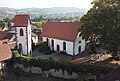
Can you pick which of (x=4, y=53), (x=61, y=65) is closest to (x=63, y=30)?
(x=61, y=65)

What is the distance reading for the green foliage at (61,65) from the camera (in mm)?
36275

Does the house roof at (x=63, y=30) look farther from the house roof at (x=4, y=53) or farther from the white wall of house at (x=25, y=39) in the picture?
the house roof at (x=4, y=53)

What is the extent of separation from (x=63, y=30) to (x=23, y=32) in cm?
977

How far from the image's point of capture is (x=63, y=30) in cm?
5341

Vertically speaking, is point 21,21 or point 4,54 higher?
point 21,21

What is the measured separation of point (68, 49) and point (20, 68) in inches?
520

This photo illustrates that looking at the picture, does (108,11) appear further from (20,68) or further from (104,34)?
A: (20,68)

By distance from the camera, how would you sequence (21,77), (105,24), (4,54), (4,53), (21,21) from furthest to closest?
1. (21,21)
2. (4,53)
3. (4,54)
4. (21,77)
5. (105,24)

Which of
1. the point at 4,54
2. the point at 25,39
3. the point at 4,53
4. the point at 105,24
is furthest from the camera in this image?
the point at 25,39

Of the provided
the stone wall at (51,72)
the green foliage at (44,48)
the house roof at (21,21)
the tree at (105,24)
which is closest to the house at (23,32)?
the house roof at (21,21)

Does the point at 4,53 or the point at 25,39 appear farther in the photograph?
the point at 25,39

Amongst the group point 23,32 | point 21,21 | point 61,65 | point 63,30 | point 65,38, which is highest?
point 21,21

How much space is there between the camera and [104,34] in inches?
1592

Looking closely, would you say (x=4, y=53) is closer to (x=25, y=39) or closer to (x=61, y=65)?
(x=25, y=39)
